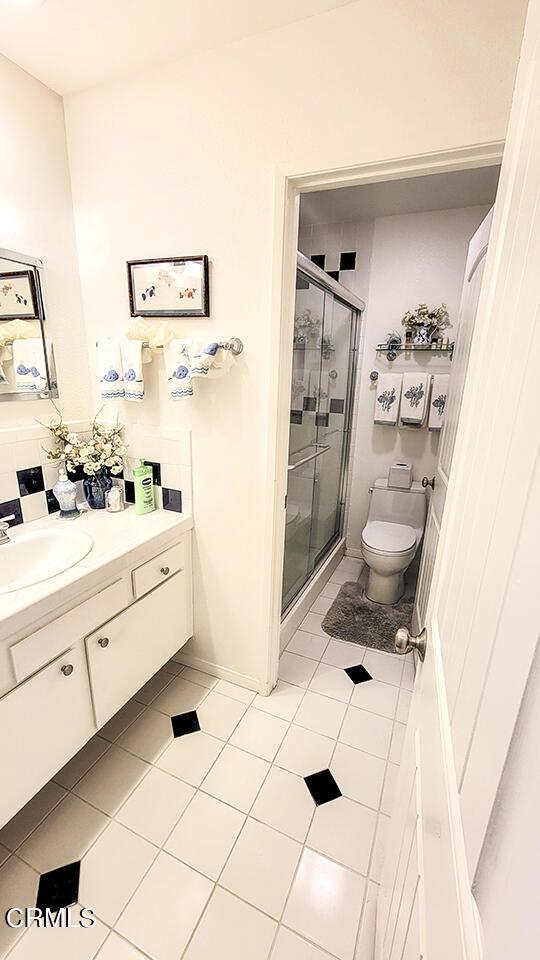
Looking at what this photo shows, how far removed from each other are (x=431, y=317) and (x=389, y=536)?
1421 mm

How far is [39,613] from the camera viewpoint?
1091mm

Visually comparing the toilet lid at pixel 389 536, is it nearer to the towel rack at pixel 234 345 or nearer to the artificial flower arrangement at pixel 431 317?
the artificial flower arrangement at pixel 431 317

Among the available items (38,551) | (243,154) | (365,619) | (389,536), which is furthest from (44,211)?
(365,619)

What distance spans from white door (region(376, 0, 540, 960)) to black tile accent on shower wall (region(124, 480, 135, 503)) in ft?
4.72

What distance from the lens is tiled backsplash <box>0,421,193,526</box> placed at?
4.91 ft

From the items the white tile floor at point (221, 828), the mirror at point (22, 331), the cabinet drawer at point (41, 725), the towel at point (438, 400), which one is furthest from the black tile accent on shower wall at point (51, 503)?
the towel at point (438, 400)

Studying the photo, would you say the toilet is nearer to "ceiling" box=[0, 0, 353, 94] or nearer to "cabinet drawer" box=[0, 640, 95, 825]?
"cabinet drawer" box=[0, 640, 95, 825]

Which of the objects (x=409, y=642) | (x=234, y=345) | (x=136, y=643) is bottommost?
(x=136, y=643)

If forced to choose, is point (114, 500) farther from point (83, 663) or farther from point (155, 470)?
point (83, 663)

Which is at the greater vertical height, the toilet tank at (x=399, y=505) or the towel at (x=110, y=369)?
the towel at (x=110, y=369)

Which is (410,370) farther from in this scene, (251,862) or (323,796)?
(251,862)

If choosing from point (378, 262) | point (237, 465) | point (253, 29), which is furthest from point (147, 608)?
point (378, 262)

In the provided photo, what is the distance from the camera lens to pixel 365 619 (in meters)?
2.38

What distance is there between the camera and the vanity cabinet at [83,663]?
3.55 ft
